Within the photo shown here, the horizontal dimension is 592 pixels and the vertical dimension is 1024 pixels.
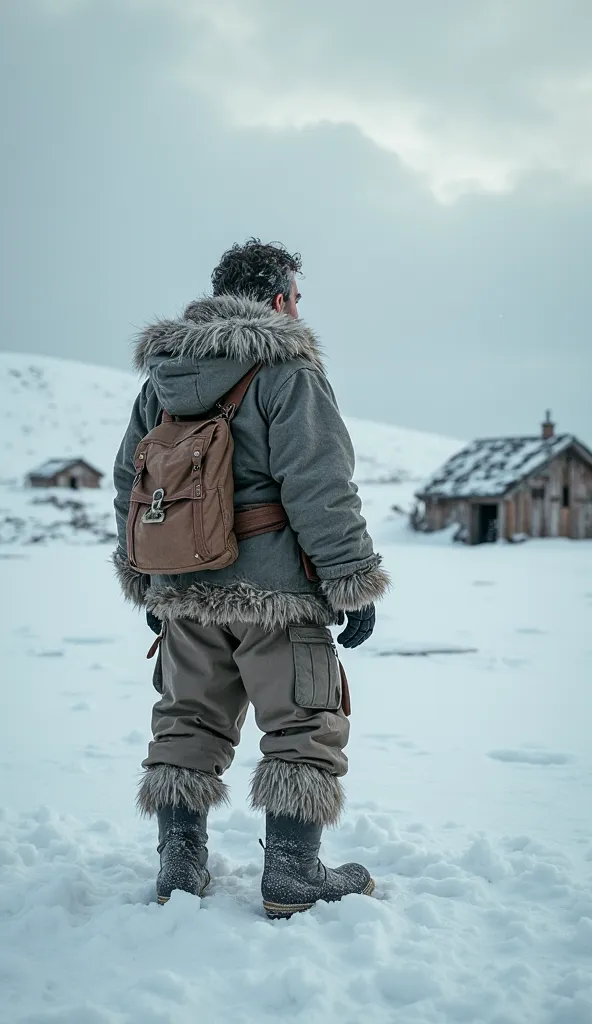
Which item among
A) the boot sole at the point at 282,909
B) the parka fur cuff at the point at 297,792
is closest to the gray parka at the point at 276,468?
the parka fur cuff at the point at 297,792

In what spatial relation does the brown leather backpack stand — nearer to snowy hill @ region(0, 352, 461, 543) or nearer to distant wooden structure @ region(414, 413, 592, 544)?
distant wooden structure @ region(414, 413, 592, 544)

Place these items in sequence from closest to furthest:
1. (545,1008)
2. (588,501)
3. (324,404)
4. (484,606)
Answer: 1. (545,1008)
2. (324,404)
3. (484,606)
4. (588,501)

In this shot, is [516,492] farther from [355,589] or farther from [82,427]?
[82,427]

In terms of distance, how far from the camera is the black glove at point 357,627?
8.49ft

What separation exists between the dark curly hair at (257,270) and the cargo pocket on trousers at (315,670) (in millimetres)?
1126

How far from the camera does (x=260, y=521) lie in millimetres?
Answer: 2598

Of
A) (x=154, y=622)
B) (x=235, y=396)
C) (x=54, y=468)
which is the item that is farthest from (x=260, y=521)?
(x=54, y=468)

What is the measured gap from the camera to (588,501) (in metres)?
25.9

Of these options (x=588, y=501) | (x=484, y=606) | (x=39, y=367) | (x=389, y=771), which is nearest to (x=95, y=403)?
(x=39, y=367)

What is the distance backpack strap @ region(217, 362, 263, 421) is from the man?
2cm

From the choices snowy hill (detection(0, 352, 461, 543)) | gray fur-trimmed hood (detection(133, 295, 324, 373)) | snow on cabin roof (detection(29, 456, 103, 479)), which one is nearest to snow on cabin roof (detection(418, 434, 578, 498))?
snowy hill (detection(0, 352, 461, 543))

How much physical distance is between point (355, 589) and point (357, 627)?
155 millimetres

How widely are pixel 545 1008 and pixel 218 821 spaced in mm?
1619

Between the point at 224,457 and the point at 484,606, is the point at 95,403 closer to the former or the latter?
the point at 484,606
